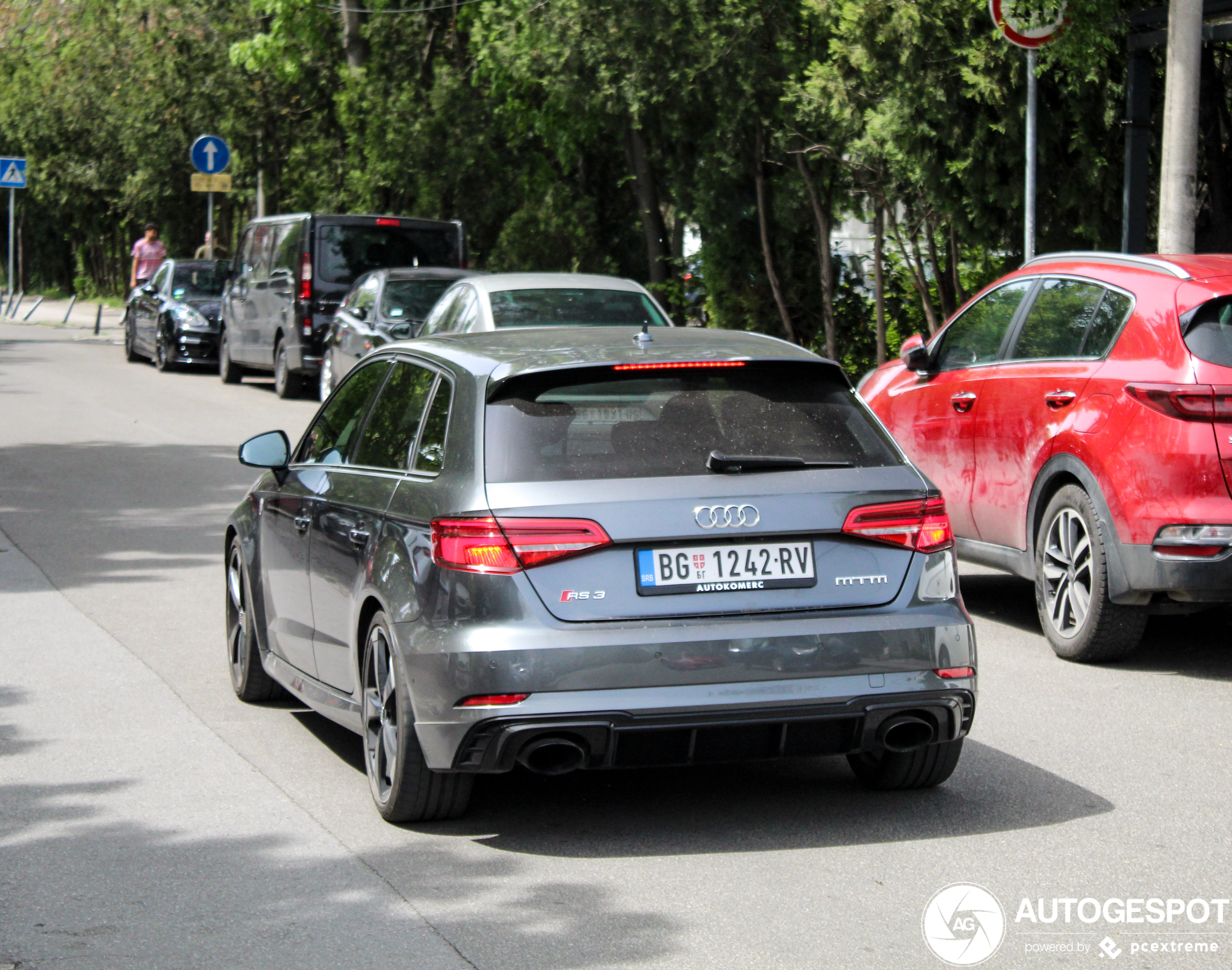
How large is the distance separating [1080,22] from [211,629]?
7.38 m

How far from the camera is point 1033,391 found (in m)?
8.38

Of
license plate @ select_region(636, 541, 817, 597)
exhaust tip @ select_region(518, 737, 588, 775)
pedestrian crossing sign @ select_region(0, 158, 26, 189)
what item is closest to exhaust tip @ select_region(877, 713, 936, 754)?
license plate @ select_region(636, 541, 817, 597)

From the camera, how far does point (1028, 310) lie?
28.7 ft

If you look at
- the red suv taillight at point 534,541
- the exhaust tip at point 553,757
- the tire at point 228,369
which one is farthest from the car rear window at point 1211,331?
the tire at point 228,369

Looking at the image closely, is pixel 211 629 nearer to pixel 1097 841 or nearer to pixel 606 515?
pixel 606 515

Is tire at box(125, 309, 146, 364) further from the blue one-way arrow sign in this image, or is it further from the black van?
the black van

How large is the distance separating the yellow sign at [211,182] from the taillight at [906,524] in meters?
27.6

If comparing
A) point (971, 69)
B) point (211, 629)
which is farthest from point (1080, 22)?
point (211, 629)

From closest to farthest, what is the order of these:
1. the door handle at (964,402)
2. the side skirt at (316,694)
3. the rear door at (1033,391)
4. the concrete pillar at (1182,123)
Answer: the side skirt at (316,694)
the rear door at (1033,391)
the door handle at (964,402)
the concrete pillar at (1182,123)

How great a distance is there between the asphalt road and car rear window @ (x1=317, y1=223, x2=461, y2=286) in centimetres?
1270

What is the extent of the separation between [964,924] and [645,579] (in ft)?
4.17

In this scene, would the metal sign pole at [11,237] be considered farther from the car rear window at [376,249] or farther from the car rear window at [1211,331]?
the car rear window at [1211,331]

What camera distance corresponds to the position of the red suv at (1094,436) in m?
7.36

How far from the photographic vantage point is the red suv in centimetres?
736
